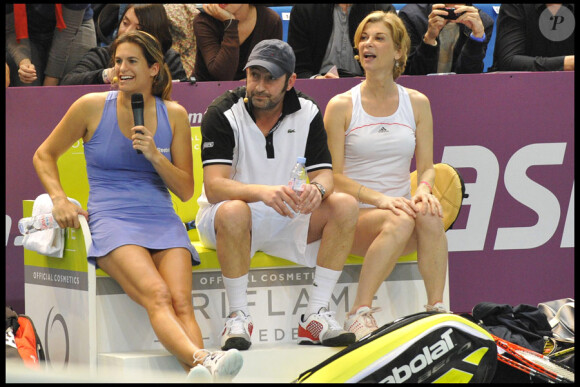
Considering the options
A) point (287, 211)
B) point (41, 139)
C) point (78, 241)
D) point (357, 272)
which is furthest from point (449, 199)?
point (41, 139)

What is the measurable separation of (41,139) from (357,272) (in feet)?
6.44

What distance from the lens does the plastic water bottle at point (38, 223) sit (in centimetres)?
383

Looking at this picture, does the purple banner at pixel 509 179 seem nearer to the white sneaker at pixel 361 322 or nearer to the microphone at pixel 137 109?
the white sneaker at pixel 361 322

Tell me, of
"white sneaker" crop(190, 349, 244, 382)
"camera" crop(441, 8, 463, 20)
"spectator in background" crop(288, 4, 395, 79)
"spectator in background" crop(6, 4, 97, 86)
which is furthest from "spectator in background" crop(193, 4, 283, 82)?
"white sneaker" crop(190, 349, 244, 382)

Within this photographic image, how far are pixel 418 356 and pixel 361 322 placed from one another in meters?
0.80

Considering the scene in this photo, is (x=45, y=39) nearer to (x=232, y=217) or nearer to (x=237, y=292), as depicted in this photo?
(x=232, y=217)

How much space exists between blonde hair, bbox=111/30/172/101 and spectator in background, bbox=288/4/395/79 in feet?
4.64

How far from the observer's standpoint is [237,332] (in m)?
3.71

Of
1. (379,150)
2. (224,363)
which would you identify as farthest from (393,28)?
(224,363)

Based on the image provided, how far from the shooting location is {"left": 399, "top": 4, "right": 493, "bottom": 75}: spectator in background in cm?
529

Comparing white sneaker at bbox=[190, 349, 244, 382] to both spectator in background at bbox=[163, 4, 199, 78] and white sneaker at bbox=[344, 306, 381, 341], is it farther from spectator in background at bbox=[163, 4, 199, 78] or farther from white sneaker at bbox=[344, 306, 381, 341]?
spectator in background at bbox=[163, 4, 199, 78]

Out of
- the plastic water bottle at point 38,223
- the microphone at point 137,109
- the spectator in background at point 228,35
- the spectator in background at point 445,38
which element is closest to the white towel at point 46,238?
the plastic water bottle at point 38,223

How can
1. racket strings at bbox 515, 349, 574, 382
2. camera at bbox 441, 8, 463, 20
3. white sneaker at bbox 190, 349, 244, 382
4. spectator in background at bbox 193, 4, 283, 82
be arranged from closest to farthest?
1. white sneaker at bbox 190, 349, 244, 382
2. racket strings at bbox 515, 349, 574, 382
3. spectator in background at bbox 193, 4, 283, 82
4. camera at bbox 441, 8, 463, 20

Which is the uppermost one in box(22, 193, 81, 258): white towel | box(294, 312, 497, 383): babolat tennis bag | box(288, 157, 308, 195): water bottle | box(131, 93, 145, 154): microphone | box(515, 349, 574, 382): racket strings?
box(131, 93, 145, 154): microphone
